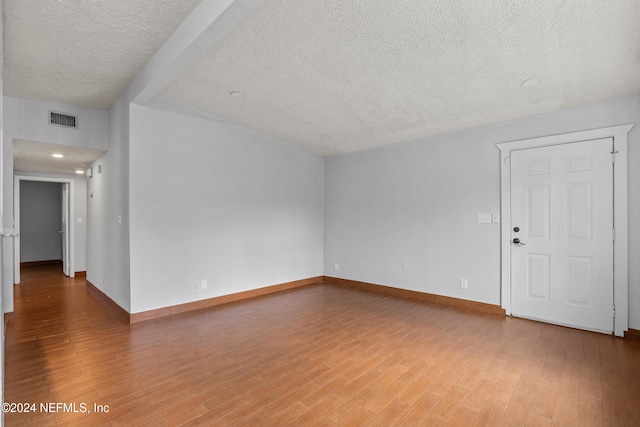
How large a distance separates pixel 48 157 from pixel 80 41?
289cm

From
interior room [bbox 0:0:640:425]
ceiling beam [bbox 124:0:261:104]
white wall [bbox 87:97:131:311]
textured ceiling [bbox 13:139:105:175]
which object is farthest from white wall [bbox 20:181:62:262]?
ceiling beam [bbox 124:0:261:104]

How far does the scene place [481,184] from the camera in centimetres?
429

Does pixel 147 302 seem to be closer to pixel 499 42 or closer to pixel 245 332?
pixel 245 332

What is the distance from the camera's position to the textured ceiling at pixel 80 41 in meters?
2.45

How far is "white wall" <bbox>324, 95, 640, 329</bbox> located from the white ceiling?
1.01 ft

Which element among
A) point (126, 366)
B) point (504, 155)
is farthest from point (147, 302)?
point (504, 155)

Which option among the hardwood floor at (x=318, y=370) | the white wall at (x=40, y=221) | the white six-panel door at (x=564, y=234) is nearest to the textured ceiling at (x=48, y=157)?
the hardwood floor at (x=318, y=370)

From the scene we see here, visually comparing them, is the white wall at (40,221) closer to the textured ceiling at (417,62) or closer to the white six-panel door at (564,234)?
the textured ceiling at (417,62)

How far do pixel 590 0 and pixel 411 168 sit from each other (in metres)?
3.04

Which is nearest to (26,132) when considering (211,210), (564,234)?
(211,210)

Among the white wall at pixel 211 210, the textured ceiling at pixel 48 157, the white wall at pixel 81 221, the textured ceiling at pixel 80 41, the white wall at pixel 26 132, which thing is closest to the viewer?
the textured ceiling at pixel 80 41

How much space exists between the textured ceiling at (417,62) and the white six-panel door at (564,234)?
2.08ft

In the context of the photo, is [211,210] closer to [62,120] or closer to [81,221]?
[62,120]

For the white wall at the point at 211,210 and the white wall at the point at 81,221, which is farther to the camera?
the white wall at the point at 81,221
